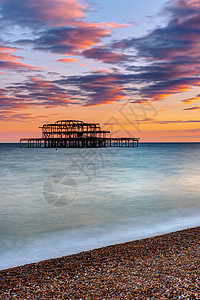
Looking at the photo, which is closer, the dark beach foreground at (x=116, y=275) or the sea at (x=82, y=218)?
the dark beach foreground at (x=116, y=275)

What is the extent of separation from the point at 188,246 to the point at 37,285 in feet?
9.66

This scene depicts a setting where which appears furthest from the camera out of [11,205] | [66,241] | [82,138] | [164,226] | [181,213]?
[82,138]

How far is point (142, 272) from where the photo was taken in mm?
4449

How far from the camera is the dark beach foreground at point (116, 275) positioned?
12.5ft

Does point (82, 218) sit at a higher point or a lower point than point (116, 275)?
lower

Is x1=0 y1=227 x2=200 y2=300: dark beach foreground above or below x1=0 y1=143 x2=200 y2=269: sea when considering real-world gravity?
above

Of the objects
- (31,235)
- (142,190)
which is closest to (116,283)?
(31,235)

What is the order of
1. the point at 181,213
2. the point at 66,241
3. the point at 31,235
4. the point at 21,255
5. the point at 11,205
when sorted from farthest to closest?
the point at 11,205
the point at 181,213
the point at 31,235
the point at 66,241
the point at 21,255

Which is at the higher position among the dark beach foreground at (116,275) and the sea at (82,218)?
the dark beach foreground at (116,275)

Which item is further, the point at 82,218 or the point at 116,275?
the point at 82,218

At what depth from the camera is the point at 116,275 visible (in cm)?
440

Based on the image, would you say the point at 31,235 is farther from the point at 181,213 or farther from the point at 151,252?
the point at 181,213

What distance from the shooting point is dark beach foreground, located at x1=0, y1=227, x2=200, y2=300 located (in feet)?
12.5

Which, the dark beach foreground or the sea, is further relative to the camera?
the sea
